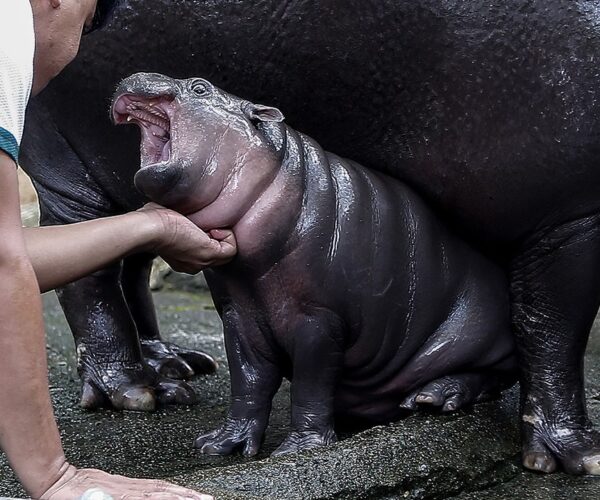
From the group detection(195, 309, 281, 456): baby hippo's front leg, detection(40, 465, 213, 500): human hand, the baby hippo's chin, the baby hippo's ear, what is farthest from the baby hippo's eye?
detection(40, 465, 213, 500): human hand

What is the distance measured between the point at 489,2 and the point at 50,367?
2079mm

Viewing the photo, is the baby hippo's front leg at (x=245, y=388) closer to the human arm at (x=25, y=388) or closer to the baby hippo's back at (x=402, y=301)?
the baby hippo's back at (x=402, y=301)

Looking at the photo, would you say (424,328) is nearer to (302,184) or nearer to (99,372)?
(302,184)

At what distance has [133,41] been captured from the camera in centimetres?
309

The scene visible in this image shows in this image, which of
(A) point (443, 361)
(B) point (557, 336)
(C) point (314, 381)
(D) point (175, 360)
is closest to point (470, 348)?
(A) point (443, 361)

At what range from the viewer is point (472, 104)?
2.85m

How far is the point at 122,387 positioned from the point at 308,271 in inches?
37.5

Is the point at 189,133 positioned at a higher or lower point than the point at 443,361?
higher

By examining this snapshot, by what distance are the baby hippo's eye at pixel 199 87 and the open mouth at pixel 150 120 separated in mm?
65

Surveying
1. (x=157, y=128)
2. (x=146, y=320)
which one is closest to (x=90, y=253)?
(x=157, y=128)

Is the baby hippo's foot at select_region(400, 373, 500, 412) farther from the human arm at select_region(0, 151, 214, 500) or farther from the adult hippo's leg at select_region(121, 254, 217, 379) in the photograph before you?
the adult hippo's leg at select_region(121, 254, 217, 379)

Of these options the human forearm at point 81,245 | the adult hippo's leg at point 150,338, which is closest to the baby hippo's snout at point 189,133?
the human forearm at point 81,245

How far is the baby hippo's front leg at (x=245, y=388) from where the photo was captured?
286cm

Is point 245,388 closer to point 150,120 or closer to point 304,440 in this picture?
point 304,440
